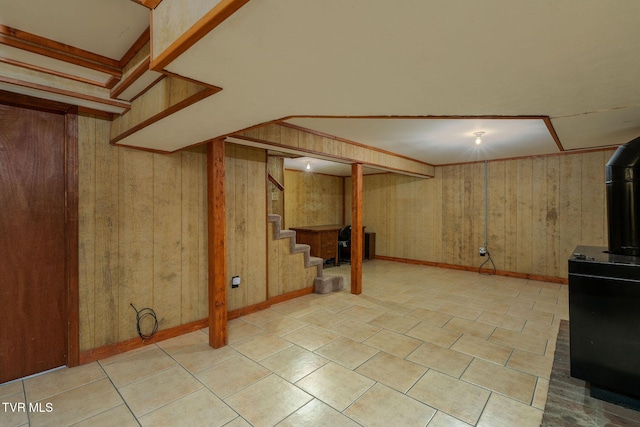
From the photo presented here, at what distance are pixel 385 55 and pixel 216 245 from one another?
2.30 meters

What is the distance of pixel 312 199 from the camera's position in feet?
24.8

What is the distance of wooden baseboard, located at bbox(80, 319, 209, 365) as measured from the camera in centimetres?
253

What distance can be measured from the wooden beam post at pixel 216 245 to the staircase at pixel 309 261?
1.20 meters

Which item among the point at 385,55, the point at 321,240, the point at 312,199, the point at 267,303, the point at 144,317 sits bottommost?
the point at 267,303

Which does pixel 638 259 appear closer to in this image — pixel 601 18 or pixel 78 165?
pixel 601 18

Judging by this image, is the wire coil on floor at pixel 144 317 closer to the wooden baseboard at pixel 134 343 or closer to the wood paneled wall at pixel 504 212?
the wooden baseboard at pixel 134 343

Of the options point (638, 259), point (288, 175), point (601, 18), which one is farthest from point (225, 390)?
point (288, 175)

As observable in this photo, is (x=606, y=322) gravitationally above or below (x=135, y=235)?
below

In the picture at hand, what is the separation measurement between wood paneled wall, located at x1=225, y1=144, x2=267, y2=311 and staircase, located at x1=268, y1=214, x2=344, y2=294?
0.27 metres

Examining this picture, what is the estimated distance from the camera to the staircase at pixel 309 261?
13.4ft

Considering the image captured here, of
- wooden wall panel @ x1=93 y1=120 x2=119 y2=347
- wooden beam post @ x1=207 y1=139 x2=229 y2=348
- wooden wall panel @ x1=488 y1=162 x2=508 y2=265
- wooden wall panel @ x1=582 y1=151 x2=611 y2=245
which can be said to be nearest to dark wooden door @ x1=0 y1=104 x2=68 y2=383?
wooden wall panel @ x1=93 y1=120 x2=119 y2=347

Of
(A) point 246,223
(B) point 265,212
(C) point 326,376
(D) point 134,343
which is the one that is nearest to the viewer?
(C) point 326,376

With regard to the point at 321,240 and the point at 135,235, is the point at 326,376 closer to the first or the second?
the point at 135,235

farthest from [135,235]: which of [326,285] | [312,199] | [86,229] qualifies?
[312,199]
